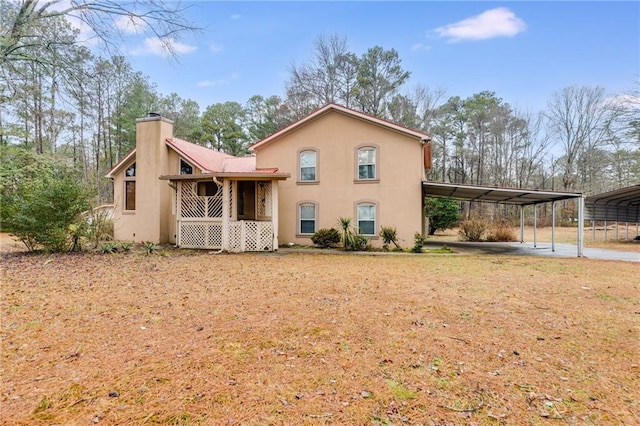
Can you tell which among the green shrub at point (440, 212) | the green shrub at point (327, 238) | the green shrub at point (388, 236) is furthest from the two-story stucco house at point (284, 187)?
the green shrub at point (440, 212)

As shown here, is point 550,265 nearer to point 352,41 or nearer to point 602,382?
point 602,382

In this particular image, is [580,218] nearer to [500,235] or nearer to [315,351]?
[500,235]

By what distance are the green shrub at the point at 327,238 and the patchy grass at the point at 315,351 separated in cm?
636

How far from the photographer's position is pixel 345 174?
1408cm

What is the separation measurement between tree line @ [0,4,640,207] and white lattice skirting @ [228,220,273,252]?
15948mm

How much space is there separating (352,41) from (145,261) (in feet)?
86.9

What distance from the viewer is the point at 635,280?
7.69 meters

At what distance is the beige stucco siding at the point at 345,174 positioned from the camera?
13.4 metres

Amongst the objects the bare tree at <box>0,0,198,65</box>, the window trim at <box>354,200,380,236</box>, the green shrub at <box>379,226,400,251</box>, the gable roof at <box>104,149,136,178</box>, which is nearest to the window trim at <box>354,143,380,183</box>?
the window trim at <box>354,200,380,236</box>

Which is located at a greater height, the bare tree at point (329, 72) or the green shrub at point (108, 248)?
the bare tree at point (329, 72)

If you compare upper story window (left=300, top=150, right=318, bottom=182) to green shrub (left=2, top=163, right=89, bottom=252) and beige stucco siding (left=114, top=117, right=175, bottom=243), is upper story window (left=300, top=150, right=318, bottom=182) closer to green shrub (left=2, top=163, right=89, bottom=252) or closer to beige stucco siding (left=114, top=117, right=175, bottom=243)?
beige stucco siding (left=114, top=117, right=175, bottom=243)

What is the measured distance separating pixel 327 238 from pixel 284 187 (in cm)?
321

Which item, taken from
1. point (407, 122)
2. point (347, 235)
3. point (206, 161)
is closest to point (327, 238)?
point (347, 235)

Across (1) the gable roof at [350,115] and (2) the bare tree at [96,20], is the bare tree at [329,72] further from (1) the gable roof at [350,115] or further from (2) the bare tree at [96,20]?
(2) the bare tree at [96,20]
